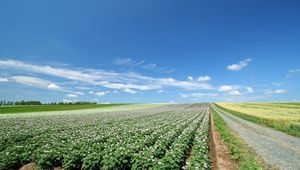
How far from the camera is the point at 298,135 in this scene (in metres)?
23.7

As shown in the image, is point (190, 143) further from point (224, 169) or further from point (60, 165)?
point (60, 165)

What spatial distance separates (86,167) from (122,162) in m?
1.65

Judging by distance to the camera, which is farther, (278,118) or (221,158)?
(278,118)

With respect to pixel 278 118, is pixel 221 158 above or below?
below

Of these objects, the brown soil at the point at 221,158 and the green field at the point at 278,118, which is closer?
the brown soil at the point at 221,158

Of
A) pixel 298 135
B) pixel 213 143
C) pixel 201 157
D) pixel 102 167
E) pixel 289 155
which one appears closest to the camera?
pixel 102 167

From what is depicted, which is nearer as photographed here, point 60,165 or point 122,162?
point 122,162

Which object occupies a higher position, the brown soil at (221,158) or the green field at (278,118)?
the green field at (278,118)

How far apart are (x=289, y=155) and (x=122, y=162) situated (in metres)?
11.5

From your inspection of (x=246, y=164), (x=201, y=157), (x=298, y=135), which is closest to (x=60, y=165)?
(x=201, y=157)

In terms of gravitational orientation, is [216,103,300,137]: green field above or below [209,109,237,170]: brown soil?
above

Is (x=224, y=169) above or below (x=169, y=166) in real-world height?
below

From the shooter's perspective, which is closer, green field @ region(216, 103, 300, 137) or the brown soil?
the brown soil

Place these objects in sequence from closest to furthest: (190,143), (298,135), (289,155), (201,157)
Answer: (201,157) < (289,155) < (190,143) < (298,135)
